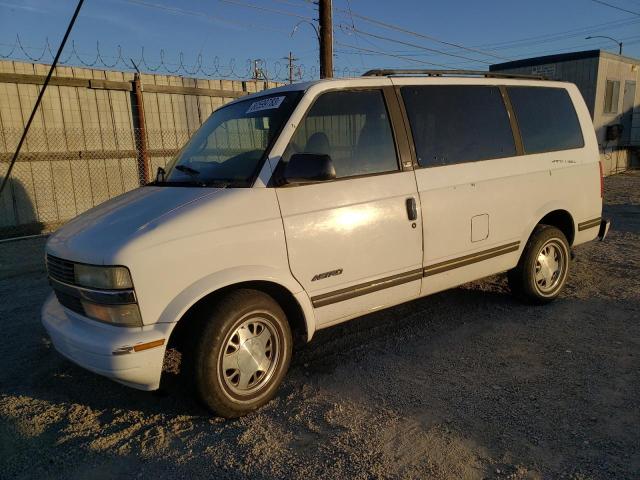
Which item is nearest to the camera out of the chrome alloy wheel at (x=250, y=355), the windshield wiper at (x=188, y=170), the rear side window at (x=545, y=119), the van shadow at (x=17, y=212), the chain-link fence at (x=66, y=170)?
the chrome alloy wheel at (x=250, y=355)

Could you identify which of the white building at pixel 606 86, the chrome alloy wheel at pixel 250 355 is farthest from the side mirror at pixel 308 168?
the white building at pixel 606 86

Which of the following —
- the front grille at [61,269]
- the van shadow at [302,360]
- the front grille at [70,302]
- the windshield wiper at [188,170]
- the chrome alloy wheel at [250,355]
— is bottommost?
the van shadow at [302,360]

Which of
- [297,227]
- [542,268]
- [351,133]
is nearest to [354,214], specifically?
[297,227]

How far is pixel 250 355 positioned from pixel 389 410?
963 millimetres

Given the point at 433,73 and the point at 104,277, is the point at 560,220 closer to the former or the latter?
the point at 433,73

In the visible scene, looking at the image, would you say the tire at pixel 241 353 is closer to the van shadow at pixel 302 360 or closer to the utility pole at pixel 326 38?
the van shadow at pixel 302 360

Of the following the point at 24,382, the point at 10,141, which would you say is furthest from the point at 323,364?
the point at 10,141

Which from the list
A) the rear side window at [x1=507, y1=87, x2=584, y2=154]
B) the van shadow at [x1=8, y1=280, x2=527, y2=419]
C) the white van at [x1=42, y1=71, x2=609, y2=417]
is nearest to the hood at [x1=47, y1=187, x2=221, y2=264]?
the white van at [x1=42, y1=71, x2=609, y2=417]

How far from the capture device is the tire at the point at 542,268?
4.66m

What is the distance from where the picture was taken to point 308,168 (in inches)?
122

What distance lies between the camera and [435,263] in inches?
154

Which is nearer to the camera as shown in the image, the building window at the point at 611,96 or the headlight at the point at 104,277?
the headlight at the point at 104,277

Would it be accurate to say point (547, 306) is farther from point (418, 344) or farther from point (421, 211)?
point (421, 211)

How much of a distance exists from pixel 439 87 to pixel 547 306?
246 cm
